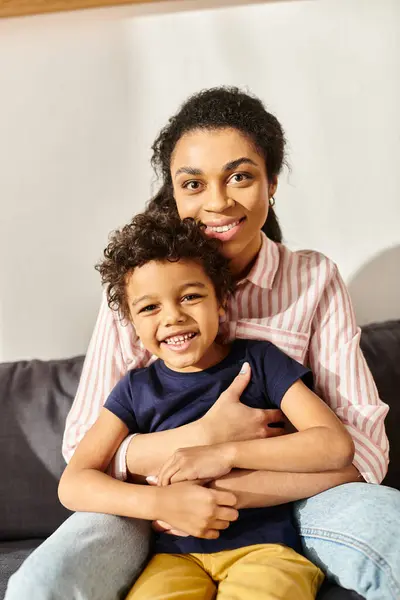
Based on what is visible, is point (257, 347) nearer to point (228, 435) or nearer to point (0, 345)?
point (228, 435)

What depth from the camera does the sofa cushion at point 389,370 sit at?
169 centimetres

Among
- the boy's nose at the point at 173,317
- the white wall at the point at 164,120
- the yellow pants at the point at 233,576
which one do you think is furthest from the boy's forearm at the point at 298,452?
the white wall at the point at 164,120

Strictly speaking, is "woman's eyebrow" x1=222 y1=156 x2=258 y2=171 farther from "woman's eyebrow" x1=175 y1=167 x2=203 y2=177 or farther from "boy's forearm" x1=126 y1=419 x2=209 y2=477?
"boy's forearm" x1=126 y1=419 x2=209 y2=477

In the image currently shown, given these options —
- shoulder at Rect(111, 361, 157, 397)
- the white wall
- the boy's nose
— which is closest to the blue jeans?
shoulder at Rect(111, 361, 157, 397)

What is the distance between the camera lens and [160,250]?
52.3 inches

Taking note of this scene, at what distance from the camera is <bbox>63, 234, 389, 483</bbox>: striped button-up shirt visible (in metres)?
1.43

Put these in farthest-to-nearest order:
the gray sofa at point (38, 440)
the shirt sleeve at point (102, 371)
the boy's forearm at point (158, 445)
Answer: the gray sofa at point (38, 440), the shirt sleeve at point (102, 371), the boy's forearm at point (158, 445)

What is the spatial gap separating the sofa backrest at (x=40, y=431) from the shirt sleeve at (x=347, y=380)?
30cm

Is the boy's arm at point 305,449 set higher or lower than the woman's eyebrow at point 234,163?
lower

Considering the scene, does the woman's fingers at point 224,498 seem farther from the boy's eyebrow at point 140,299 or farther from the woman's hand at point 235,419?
the boy's eyebrow at point 140,299

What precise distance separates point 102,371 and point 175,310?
31 centimetres

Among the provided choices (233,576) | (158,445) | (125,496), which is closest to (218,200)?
(158,445)

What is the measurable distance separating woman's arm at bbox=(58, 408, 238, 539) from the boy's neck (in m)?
0.16

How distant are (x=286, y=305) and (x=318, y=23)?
966 millimetres
